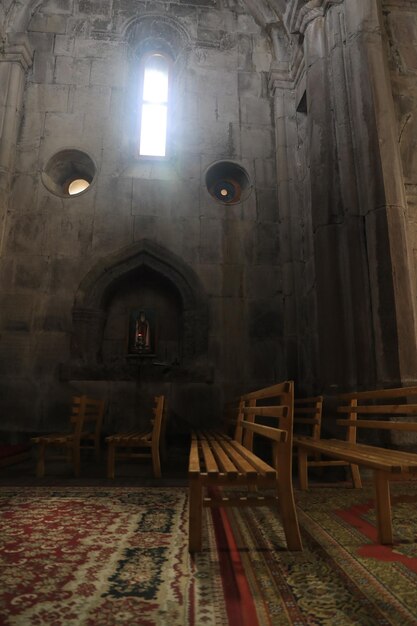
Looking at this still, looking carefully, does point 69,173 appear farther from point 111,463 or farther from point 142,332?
point 111,463

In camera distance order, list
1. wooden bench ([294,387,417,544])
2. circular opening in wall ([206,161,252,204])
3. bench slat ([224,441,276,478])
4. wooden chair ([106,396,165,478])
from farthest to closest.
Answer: circular opening in wall ([206,161,252,204]), wooden chair ([106,396,165,478]), wooden bench ([294,387,417,544]), bench slat ([224,441,276,478])

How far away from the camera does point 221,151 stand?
809 cm

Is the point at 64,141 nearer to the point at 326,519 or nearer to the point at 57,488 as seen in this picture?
the point at 57,488

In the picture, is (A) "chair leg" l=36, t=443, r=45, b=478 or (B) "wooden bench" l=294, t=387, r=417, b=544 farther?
(A) "chair leg" l=36, t=443, r=45, b=478

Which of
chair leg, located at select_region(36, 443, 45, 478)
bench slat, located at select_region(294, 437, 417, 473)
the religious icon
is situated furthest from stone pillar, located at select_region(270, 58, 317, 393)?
chair leg, located at select_region(36, 443, 45, 478)

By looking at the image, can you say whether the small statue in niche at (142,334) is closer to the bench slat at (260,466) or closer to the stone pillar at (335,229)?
the stone pillar at (335,229)

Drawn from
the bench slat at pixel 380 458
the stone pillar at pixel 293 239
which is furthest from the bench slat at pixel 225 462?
the stone pillar at pixel 293 239

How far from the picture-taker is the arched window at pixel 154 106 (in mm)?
8234

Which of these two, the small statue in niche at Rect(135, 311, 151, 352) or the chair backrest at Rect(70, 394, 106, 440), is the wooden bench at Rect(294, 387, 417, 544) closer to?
the chair backrest at Rect(70, 394, 106, 440)

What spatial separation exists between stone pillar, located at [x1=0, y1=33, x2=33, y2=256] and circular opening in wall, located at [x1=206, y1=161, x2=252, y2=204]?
3440 mm

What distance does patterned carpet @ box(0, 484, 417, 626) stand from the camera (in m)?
1.59

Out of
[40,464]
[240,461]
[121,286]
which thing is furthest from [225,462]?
[121,286]

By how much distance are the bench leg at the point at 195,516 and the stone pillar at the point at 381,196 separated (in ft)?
10.7

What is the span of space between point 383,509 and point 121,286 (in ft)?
19.9
